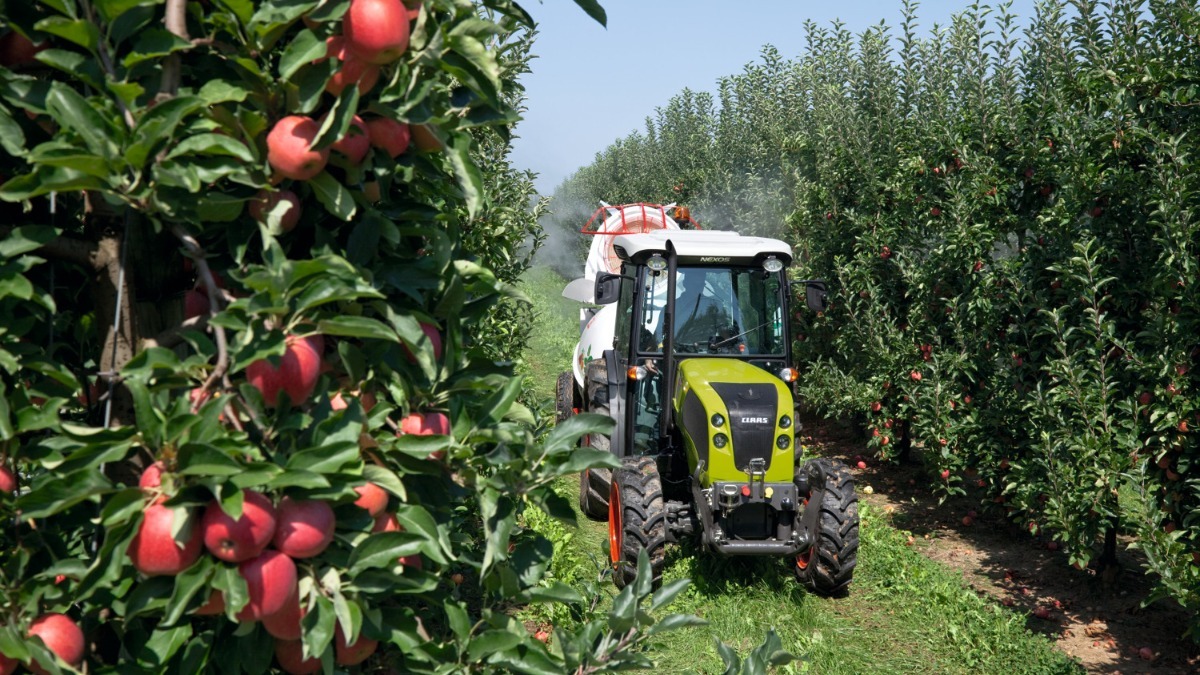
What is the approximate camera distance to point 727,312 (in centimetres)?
686

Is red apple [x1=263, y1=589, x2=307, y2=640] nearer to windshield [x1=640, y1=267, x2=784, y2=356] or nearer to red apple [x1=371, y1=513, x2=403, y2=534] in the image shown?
red apple [x1=371, y1=513, x2=403, y2=534]

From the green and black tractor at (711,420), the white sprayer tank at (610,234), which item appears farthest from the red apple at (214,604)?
the white sprayer tank at (610,234)

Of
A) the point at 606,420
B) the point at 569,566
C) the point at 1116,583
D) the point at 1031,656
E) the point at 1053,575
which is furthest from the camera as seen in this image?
the point at 1053,575

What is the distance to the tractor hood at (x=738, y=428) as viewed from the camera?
563 centimetres

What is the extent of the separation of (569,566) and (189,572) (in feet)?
16.9

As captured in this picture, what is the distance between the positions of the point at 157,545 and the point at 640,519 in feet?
15.9

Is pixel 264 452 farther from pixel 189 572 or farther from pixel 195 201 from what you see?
pixel 195 201

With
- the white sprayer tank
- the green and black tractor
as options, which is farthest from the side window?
the white sprayer tank

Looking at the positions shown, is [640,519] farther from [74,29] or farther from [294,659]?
[74,29]

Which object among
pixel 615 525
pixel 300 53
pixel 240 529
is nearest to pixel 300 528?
pixel 240 529

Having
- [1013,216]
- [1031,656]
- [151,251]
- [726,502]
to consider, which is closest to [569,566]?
[726,502]

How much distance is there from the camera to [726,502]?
559 cm

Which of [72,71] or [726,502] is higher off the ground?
[72,71]

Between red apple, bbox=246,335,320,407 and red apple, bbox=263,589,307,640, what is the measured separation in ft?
0.80
